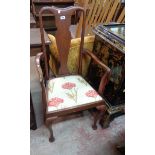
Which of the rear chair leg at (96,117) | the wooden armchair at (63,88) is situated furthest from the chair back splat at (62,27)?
the rear chair leg at (96,117)

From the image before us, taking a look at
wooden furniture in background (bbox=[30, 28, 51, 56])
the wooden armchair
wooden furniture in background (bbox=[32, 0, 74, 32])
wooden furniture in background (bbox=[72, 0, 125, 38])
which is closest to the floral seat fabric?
the wooden armchair

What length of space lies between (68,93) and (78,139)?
1.52 feet

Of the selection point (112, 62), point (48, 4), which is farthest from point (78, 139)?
point (48, 4)

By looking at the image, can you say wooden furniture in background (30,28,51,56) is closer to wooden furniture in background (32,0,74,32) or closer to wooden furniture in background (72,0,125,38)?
wooden furniture in background (72,0,125,38)

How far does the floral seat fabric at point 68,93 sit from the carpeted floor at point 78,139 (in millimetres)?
411

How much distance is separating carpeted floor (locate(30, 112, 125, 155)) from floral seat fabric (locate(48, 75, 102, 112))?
41 cm

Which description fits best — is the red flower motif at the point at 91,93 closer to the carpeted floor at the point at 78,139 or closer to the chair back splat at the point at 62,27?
the chair back splat at the point at 62,27

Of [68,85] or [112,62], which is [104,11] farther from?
[68,85]

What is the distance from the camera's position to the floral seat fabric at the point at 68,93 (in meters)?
1.32

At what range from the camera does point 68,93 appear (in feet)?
4.59

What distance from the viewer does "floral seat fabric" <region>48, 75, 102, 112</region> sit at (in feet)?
4.34
